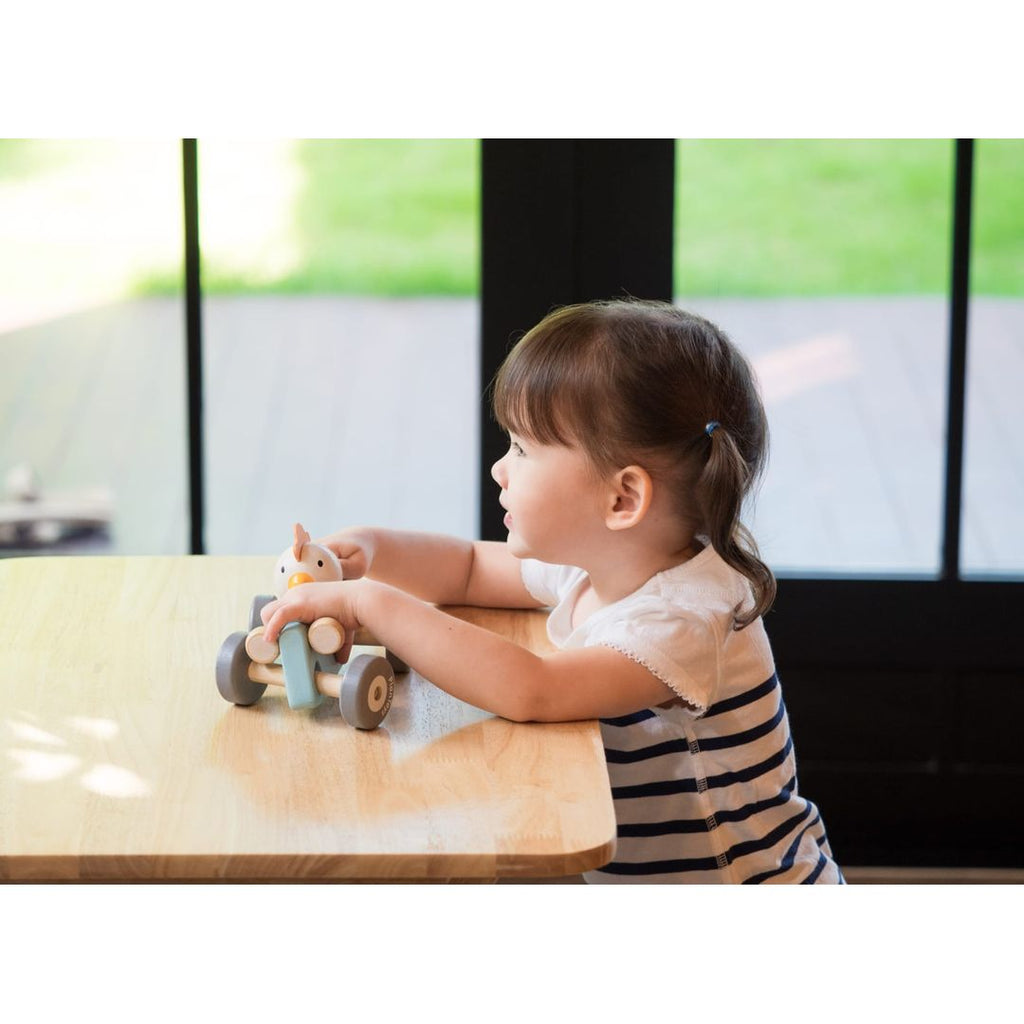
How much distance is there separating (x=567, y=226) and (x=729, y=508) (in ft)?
2.36

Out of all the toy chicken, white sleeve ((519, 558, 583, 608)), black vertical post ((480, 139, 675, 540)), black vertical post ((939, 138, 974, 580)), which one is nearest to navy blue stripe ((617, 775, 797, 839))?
white sleeve ((519, 558, 583, 608))

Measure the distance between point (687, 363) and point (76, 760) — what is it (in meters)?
0.57

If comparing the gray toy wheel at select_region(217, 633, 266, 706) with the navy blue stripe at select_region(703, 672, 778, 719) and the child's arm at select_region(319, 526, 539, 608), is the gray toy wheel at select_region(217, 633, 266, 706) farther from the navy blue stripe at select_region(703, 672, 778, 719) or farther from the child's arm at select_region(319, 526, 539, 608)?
the navy blue stripe at select_region(703, 672, 778, 719)

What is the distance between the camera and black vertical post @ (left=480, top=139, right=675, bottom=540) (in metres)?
1.84

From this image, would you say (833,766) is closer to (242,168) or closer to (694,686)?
(694,686)

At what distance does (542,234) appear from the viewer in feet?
6.07

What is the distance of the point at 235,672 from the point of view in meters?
1.13

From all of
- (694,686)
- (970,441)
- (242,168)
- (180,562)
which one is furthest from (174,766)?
(242,168)

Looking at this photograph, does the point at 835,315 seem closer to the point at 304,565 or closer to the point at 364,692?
the point at 304,565

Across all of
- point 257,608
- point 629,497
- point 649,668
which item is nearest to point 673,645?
point 649,668

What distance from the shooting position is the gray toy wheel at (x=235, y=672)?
3.71ft

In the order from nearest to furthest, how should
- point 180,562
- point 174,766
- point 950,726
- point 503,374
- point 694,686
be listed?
point 174,766, point 694,686, point 503,374, point 180,562, point 950,726

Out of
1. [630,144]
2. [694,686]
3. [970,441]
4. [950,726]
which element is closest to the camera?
[694,686]

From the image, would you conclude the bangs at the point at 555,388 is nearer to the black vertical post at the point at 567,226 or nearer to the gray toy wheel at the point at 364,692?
the gray toy wheel at the point at 364,692
